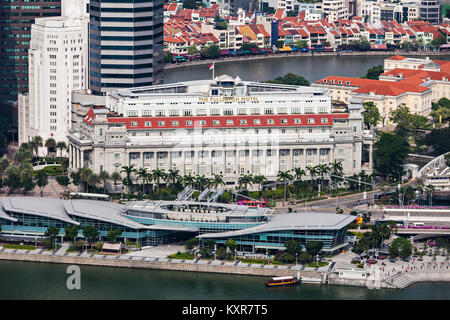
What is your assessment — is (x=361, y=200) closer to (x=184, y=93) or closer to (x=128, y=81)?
(x=184, y=93)

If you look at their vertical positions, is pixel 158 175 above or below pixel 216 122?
below

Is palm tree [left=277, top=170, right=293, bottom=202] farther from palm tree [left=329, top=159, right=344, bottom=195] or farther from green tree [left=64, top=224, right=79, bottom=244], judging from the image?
green tree [left=64, top=224, right=79, bottom=244]

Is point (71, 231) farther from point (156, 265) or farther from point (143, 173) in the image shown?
point (143, 173)

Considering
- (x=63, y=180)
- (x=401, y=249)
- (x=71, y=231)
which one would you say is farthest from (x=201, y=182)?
(x=401, y=249)

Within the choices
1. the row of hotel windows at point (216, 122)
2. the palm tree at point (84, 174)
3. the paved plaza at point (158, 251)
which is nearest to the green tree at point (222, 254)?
the paved plaza at point (158, 251)

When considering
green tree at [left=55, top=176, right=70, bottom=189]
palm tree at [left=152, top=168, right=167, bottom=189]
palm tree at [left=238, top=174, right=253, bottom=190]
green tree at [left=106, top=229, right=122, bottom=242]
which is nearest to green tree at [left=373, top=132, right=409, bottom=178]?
palm tree at [left=238, top=174, right=253, bottom=190]

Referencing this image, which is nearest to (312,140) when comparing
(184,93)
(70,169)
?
(184,93)
